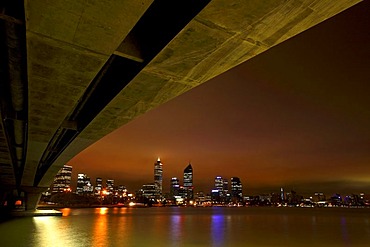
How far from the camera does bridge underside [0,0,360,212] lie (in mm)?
5328

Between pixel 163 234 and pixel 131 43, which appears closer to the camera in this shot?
pixel 131 43

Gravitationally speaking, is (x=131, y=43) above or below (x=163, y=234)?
above

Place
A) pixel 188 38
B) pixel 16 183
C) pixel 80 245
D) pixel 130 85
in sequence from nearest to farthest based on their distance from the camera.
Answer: pixel 188 38, pixel 130 85, pixel 80 245, pixel 16 183

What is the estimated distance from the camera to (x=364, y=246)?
2994 cm

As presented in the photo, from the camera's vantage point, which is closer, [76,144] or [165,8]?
[165,8]

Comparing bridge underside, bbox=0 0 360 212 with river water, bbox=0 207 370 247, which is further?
river water, bbox=0 207 370 247

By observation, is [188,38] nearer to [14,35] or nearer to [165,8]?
[165,8]

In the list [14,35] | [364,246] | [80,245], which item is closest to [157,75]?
[14,35]

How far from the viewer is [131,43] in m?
7.57

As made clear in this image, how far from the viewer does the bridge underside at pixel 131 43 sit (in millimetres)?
5328

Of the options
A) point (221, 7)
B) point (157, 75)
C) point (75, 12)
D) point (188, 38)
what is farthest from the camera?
point (157, 75)

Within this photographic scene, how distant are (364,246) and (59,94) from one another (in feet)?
106

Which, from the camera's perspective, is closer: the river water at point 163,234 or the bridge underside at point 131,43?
the bridge underside at point 131,43

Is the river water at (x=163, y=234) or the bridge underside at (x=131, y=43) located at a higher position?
the bridge underside at (x=131, y=43)
